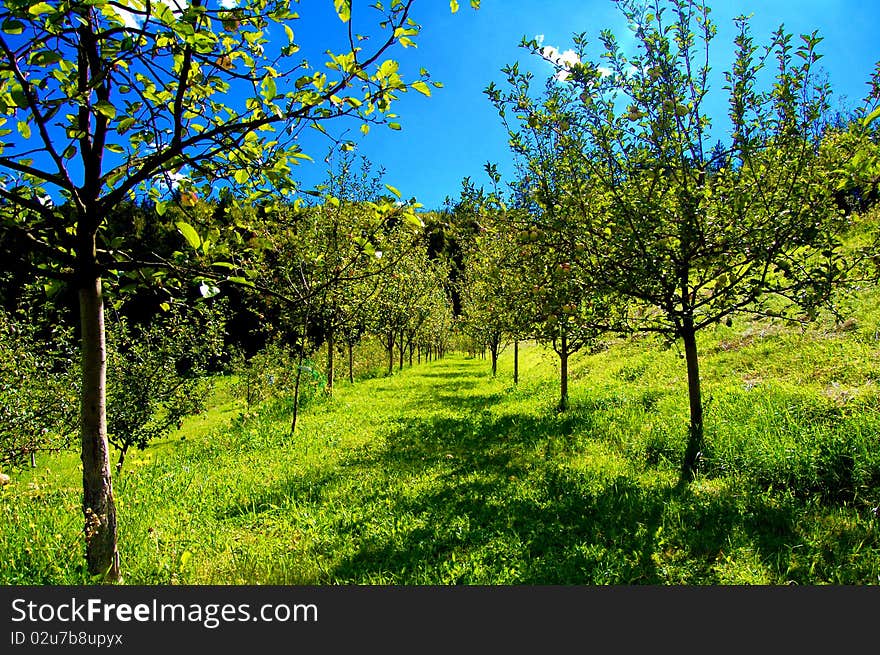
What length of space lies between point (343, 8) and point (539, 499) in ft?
19.1

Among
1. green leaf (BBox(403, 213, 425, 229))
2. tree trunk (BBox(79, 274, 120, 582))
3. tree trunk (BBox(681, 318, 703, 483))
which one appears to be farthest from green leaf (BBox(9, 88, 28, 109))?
tree trunk (BBox(681, 318, 703, 483))

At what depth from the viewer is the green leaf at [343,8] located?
7.91ft

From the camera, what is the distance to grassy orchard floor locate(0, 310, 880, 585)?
14.5 ft

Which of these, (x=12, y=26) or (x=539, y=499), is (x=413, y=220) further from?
(x=539, y=499)

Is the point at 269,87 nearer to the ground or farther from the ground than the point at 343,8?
nearer to the ground

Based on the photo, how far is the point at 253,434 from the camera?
11.1m

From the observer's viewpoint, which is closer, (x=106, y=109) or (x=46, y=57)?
(x=46, y=57)

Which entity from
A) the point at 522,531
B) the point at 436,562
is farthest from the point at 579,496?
the point at 436,562

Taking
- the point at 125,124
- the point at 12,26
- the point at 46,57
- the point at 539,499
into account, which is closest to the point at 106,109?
the point at 125,124

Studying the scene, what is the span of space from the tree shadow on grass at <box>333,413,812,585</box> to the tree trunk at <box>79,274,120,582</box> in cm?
207

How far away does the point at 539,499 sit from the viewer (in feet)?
20.4

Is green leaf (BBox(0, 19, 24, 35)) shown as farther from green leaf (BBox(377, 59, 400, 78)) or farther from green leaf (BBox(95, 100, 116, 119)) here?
green leaf (BBox(377, 59, 400, 78))

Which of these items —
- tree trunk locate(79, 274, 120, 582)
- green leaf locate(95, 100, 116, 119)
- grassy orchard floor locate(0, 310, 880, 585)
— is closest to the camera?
green leaf locate(95, 100, 116, 119)

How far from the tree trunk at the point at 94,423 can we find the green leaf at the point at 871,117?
6.75m
